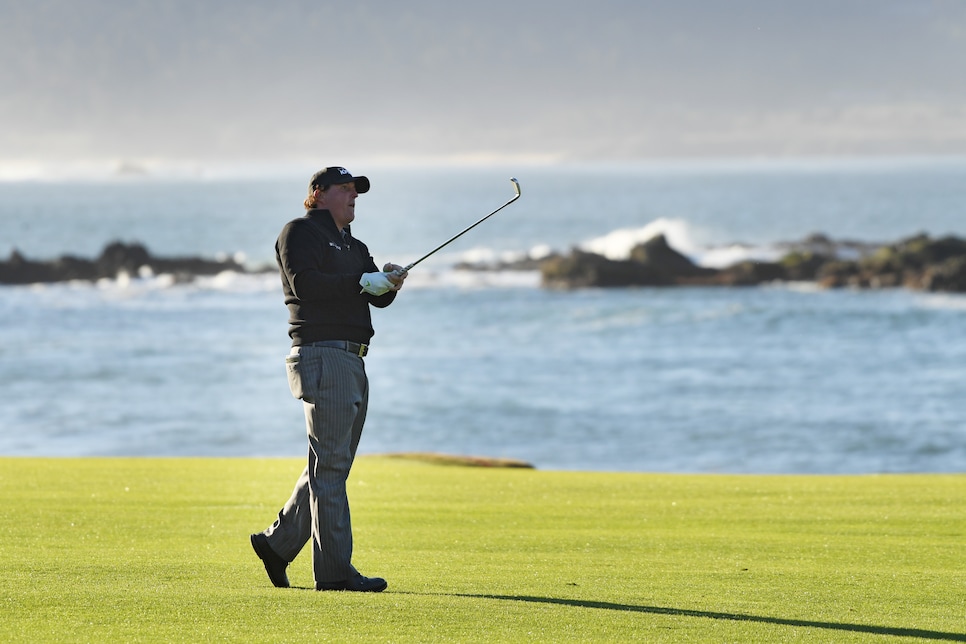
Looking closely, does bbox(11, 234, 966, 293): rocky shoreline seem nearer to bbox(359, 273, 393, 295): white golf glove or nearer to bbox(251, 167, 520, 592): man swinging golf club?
bbox(251, 167, 520, 592): man swinging golf club

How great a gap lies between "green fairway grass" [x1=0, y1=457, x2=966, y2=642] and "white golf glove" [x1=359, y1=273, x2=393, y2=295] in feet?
4.60

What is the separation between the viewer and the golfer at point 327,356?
244 inches

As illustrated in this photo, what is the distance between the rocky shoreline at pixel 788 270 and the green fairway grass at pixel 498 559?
5058cm

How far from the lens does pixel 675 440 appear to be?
33.4m

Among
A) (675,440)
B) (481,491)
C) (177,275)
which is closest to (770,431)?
(675,440)

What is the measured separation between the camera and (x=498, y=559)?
740 centimetres

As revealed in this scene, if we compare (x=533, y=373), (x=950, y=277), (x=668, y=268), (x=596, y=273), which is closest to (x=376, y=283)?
(x=533, y=373)

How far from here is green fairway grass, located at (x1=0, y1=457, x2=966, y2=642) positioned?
552cm

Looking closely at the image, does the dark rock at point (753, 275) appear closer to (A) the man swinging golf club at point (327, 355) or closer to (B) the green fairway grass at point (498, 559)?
(B) the green fairway grass at point (498, 559)

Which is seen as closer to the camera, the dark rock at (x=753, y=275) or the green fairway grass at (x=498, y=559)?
the green fairway grass at (x=498, y=559)

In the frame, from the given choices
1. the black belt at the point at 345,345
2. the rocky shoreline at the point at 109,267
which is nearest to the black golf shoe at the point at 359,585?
the black belt at the point at 345,345

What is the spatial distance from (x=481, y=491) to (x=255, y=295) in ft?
191

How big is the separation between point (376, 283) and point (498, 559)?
2090 mm

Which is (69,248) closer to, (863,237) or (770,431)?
(863,237)
